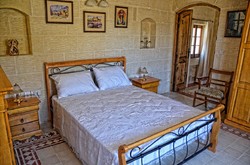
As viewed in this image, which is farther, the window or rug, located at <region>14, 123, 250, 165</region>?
the window

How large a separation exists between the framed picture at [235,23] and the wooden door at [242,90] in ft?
A: 2.33

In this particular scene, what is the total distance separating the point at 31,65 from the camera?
3.05 m

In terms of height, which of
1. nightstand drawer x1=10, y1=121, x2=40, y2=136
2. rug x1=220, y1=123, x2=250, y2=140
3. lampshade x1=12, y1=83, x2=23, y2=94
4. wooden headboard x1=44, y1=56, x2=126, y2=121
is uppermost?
wooden headboard x1=44, y1=56, x2=126, y2=121

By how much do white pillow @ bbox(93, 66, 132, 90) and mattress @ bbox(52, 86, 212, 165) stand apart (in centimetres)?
18

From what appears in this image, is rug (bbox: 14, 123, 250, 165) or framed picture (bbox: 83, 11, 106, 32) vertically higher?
framed picture (bbox: 83, 11, 106, 32)

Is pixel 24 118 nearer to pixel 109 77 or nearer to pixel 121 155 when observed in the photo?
pixel 109 77

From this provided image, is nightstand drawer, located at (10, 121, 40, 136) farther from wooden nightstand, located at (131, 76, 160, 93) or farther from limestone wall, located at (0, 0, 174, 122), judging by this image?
wooden nightstand, located at (131, 76, 160, 93)

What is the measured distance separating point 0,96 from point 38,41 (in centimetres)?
172

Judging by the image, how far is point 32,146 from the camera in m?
2.71

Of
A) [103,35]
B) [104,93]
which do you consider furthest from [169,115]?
[103,35]

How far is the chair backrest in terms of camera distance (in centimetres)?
377

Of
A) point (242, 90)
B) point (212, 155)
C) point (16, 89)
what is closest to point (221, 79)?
point (242, 90)

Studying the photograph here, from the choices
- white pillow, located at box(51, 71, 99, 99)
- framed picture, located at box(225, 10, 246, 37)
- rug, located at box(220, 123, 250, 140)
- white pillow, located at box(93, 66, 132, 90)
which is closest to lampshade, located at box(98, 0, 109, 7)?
white pillow, located at box(93, 66, 132, 90)

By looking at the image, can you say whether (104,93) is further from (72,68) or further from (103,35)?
(103,35)
